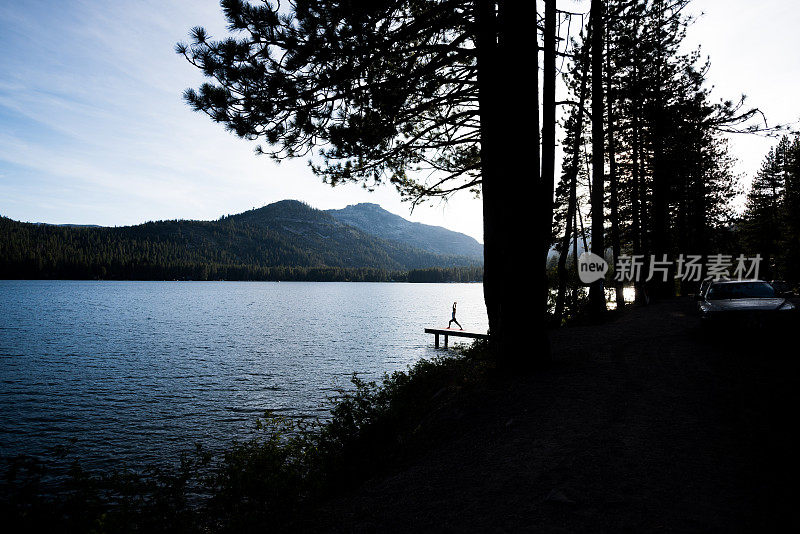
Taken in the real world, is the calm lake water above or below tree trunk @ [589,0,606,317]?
below

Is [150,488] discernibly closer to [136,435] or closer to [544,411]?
[544,411]

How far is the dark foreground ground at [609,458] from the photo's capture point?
160 inches

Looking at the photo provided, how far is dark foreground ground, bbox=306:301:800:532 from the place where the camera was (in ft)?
13.4

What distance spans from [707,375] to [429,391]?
6.13 metres

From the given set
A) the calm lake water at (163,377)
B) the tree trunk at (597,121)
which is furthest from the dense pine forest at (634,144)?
the calm lake water at (163,377)

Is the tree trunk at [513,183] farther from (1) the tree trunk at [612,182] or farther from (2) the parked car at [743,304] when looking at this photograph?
(1) the tree trunk at [612,182]

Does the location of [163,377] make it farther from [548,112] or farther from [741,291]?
[741,291]

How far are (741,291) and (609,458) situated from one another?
10762 millimetres

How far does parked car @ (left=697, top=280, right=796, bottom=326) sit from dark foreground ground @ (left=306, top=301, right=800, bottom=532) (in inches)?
71.0

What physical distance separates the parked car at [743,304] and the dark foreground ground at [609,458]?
5.92 ft

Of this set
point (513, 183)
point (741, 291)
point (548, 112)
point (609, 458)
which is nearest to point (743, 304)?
point (741, 291)

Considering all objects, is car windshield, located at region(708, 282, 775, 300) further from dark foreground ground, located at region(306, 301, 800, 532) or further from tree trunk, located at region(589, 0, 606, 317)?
tree trunk, located at region(589, 0, 606, 317)

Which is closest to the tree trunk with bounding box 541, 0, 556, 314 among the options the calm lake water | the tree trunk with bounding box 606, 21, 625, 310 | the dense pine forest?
the dense pine forest

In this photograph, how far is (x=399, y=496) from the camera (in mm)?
5375
